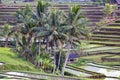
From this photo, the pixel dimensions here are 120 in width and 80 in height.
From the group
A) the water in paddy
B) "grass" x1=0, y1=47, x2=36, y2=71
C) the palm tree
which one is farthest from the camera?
the water in paddy

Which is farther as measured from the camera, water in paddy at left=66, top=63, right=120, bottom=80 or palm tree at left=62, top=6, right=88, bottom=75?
water in paddy at left=66, top=63, right=120, bottom=80

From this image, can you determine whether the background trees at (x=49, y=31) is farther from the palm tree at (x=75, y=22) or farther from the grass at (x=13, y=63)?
the grass at (x=13, y=63)

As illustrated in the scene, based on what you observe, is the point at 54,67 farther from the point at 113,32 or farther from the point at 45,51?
the point at 113,32

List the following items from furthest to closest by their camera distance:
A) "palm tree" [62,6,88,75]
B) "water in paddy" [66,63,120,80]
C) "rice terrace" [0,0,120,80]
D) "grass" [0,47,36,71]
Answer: "water in paddy" [66,63,120,80] < "palm tree" [62,6,88,75] < "rice terrace" [0,0,120,80] < "grass" [0,47,36,71]

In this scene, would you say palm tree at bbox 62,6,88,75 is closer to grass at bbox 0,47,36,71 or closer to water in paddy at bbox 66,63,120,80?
water in paddy at bbox 66,63,120,80

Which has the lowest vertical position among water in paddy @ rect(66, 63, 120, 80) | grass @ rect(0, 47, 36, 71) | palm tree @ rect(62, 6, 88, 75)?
water in paddy @ rect(66, 63, 120, 80)

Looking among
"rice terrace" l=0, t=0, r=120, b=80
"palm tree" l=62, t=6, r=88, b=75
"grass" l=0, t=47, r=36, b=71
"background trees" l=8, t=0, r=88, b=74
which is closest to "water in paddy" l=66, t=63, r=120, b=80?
"rice terrace" l=0, t=0, r=120, b=80

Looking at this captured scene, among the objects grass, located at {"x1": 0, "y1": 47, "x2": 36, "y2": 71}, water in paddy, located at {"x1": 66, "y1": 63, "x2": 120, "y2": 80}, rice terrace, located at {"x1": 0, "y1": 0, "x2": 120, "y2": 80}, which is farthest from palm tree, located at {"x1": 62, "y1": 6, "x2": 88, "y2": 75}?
grass, located at {"x1": 0, "y1": 47, "x2": 36, "y2": 71}

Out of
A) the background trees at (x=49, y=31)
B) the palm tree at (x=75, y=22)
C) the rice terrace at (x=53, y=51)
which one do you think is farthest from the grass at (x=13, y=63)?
the palm tree at (x=75, y=22)

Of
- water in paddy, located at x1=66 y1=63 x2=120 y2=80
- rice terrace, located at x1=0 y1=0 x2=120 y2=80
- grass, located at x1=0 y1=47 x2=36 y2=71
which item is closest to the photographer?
grass, located at x1=0 y1=47 x2=36 y2=71

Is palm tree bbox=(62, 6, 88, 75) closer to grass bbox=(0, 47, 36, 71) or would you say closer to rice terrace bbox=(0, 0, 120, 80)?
rice terrace bbox=(0, 0, 120, 80)

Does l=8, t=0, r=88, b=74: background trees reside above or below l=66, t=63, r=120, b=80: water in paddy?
above
